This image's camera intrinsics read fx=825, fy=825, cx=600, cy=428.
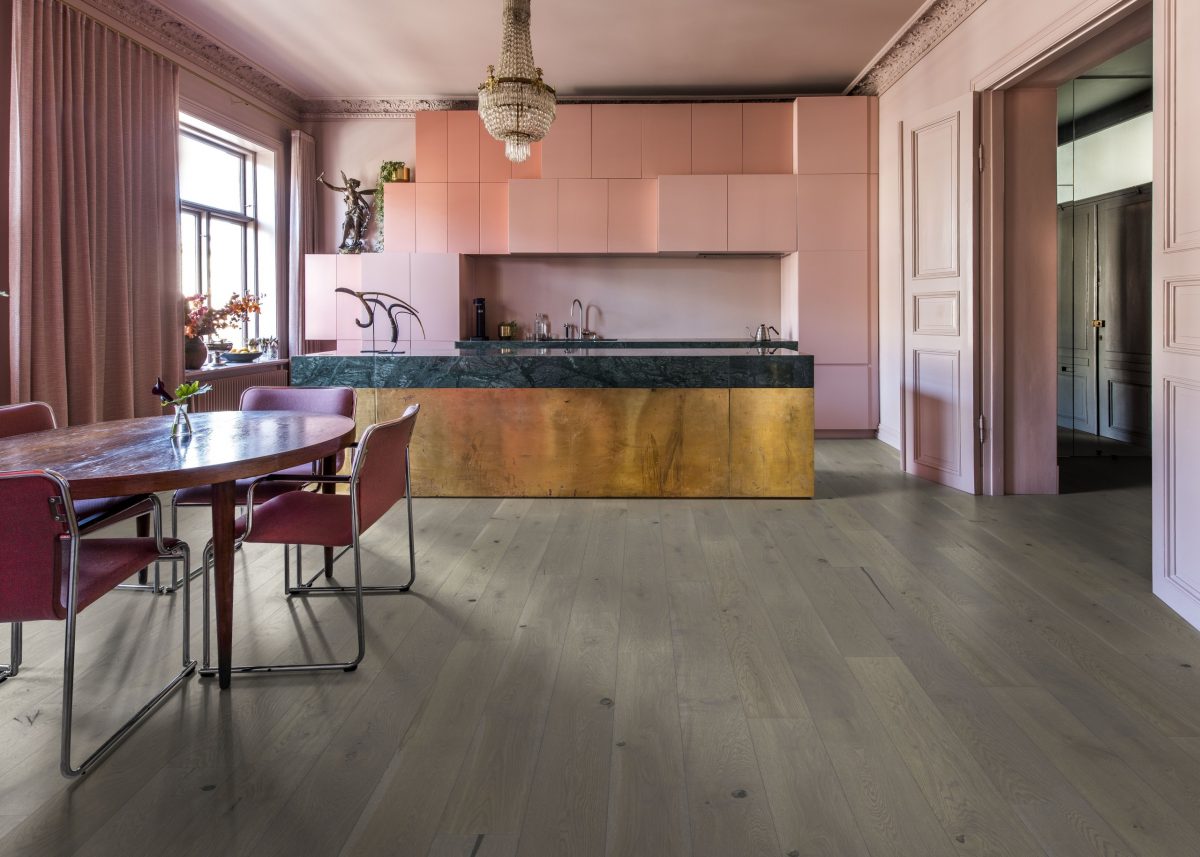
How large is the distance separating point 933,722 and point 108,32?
5.36m

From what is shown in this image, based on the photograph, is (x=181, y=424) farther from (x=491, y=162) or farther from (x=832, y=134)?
(x=832, y=134)

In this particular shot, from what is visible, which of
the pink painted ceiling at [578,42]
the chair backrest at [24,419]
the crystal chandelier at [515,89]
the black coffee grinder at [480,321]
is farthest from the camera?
the black coffee grinder at [480,321]

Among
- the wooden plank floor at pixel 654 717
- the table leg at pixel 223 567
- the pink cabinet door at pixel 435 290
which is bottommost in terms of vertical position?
the wooden plank floor at pixel 654 717

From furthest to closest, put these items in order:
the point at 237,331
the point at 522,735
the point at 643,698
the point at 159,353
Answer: the point at 237,331 → the point at 159,353 → the point at 643,698 → the point at 522,735

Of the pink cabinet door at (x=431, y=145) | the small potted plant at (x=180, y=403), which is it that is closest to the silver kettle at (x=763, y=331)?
the pink cabinet door at (x=431, y=145)

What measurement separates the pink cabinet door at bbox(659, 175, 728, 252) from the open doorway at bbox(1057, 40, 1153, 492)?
2.52m

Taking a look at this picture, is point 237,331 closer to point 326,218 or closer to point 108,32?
point 326,218

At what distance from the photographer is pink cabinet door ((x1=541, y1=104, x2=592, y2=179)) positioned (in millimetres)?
6758

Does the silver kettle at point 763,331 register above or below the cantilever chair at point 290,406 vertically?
above

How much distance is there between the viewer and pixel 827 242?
6.70 metres

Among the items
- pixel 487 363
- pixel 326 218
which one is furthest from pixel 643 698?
pixel 326 218

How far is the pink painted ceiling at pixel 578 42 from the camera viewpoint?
17.0 feet

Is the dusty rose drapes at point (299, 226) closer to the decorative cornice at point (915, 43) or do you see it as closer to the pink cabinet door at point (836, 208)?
the pink cabinet door at point (836, 208)

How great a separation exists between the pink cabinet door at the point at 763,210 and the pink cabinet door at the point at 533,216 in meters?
1.46
